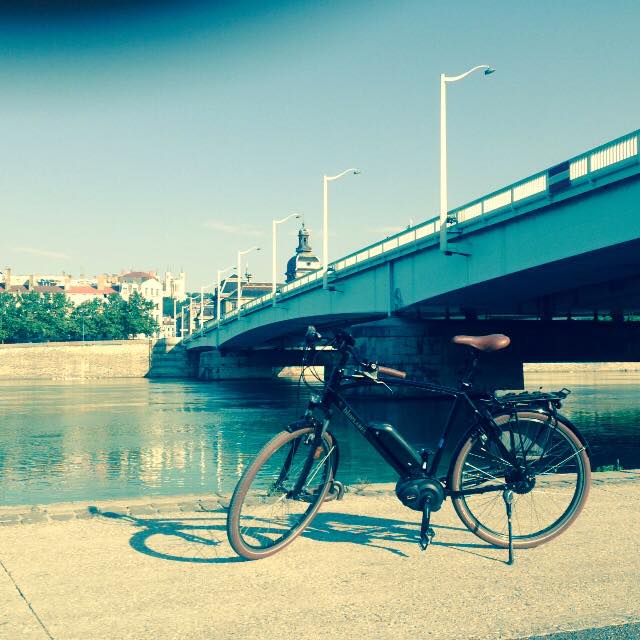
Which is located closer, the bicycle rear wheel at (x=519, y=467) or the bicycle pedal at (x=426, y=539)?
the bicycle pedal at (x=426, y=539)

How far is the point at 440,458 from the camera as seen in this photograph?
5.45 m

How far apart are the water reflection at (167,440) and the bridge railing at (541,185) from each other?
20.7 feet

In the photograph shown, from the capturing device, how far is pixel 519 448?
219 inches

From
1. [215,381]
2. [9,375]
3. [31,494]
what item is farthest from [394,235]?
[9,375]

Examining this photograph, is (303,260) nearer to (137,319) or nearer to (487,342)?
(137,319)

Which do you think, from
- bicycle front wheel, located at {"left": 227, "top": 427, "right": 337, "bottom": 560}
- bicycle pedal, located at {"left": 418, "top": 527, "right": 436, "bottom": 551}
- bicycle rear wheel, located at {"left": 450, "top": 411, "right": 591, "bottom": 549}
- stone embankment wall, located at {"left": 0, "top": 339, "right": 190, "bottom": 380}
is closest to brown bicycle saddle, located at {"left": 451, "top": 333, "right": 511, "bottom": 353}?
bicycle rear wheel, located at {"left": 450, "top": 411, "right": 591, "bottom": 549}

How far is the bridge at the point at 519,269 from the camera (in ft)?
68.6

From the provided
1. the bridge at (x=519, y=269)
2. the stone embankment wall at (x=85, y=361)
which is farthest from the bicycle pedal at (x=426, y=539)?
the stone embankment wall at (x=85, y=361)

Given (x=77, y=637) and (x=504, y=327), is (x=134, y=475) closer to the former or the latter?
(x=77, y=637)

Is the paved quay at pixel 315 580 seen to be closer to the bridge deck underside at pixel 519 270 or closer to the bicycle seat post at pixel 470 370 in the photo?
the bicycle seat post at pixel 470 370

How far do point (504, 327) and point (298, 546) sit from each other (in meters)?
34.2

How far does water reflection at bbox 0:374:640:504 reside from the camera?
15203 mm

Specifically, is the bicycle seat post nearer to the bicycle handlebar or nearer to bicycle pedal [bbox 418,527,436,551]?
the bicycle handlebar

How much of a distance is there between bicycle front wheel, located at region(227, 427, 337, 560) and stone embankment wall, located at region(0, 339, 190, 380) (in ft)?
275
